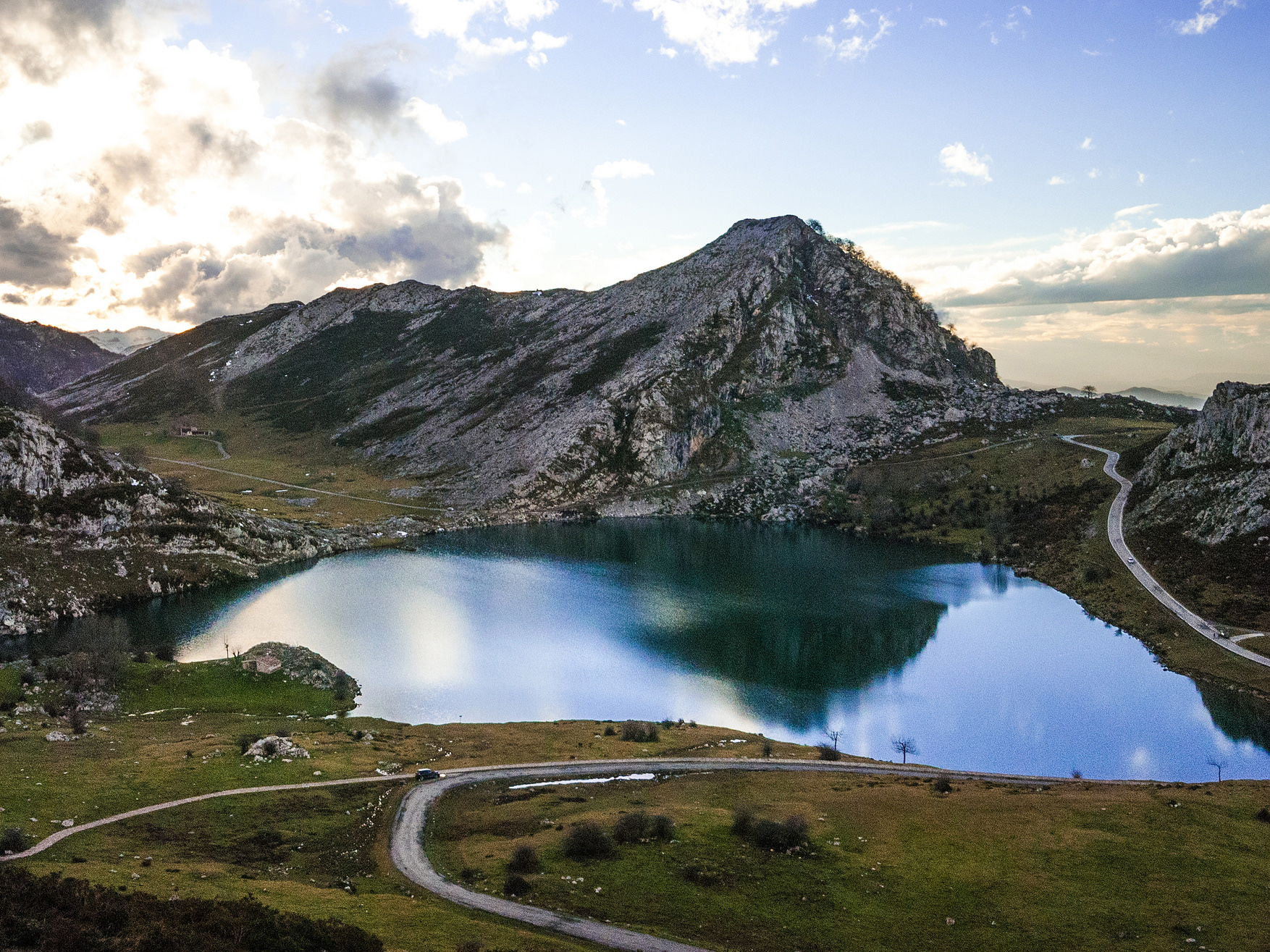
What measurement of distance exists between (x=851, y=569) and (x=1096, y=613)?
1634 inches

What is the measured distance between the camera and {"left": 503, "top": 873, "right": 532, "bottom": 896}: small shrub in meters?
38.8

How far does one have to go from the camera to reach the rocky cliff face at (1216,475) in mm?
120125

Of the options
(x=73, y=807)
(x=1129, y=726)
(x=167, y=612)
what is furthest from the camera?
(x=167, y=612)

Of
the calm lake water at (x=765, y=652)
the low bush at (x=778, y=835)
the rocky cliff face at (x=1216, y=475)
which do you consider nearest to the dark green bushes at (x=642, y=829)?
the low bush at (x=778, y=835)

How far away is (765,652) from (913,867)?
5972 centimetres

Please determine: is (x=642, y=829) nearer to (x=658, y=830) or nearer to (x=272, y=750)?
(x=658, y=830)

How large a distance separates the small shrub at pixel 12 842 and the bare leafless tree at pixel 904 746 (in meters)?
61.1

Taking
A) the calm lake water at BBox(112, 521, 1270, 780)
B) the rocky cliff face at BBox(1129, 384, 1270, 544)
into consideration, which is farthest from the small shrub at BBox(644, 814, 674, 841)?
the rocky cliff face at BBox(1129, 384, 1270, 544)

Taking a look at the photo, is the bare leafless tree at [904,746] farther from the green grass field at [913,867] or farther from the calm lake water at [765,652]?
the green grass field at [913,867]

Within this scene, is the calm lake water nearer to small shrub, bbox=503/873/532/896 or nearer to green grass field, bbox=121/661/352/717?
green grass field, bbox=121/661/352/717

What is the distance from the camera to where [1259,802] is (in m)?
48.9

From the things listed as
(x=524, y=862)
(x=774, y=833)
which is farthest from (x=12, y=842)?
(x=774, y=833)

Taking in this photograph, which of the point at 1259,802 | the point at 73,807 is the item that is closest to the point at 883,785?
the point at 1259,802

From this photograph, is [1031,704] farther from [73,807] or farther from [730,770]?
[73,807]
